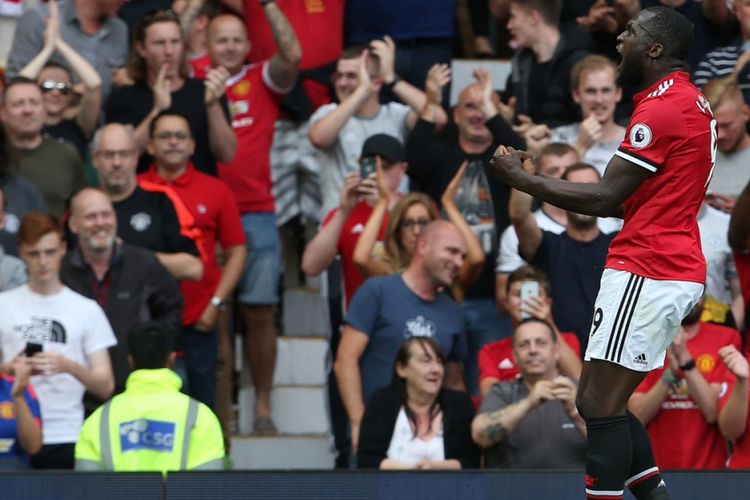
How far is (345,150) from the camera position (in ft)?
31.6

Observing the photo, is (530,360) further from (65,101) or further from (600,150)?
(65,101)

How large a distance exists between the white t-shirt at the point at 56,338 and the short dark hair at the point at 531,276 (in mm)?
2126

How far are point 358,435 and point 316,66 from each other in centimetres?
A: 344

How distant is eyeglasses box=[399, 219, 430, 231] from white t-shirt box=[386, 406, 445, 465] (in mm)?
1344

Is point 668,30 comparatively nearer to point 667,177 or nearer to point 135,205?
point 667,177

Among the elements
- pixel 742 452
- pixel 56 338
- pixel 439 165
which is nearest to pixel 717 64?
pixel 439 165

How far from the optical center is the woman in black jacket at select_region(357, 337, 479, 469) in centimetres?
766

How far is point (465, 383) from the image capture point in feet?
28.0

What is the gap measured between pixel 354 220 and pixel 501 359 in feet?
4.64

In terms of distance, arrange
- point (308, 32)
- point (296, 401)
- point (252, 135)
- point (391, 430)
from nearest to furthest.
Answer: point (391, 430), point (296, 401), point (252, 135), point (308, 32)

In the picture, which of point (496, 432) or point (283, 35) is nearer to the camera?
point (496, 432)

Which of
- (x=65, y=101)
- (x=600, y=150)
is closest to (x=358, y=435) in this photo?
(x=600, y=150)

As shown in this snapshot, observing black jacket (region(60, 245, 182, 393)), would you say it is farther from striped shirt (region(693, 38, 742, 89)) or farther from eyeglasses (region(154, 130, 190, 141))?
striped shirt (region(693, 38, 742, 89))

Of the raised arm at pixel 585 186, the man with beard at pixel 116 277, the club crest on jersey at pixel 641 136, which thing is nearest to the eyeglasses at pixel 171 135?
the man with beard at pixel 116 277
